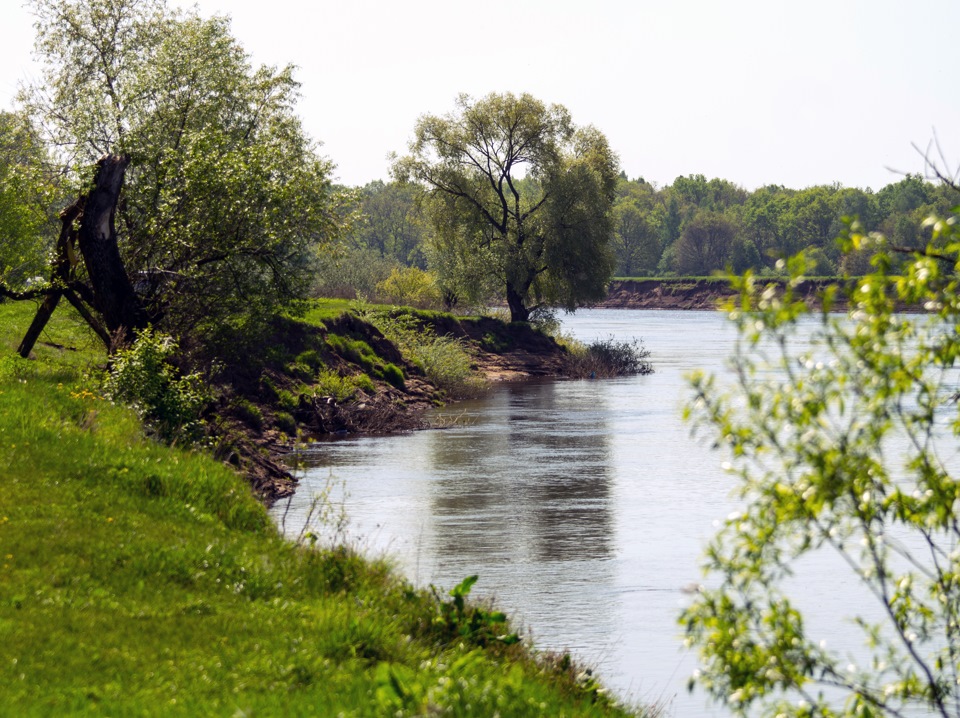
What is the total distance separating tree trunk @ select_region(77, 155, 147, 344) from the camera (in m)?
23.5

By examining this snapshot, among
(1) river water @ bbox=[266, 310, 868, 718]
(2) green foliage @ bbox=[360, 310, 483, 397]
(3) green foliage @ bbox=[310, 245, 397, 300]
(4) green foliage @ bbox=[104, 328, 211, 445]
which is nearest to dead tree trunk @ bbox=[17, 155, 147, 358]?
(4) green foliage @ bbox=[104, 328, 211, 445]

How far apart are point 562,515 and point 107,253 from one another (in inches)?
398

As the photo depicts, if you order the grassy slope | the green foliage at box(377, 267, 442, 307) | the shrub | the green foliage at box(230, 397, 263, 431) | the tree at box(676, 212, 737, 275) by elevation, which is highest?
the tree at box(676, 212, 737, 275)

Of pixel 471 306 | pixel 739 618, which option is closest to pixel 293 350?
pixel 471 306

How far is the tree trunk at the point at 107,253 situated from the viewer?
2353 cm

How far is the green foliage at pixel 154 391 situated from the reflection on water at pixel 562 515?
246 centimetres

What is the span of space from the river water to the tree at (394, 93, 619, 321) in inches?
824

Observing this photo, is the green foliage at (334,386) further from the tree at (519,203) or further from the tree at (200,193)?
the tree at (519,203)

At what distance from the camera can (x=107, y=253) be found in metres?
23.8

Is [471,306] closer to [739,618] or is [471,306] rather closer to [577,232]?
[577,232]

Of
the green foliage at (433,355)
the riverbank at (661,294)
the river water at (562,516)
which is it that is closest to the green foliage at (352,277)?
the green foliage at (433,355)

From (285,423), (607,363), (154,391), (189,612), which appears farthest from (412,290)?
(189,612)

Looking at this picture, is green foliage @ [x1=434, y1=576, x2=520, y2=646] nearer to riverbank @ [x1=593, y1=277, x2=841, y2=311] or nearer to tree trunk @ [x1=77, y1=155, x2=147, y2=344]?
tree trunk @ [x1=77, y1=155, x2=147, y2=344]

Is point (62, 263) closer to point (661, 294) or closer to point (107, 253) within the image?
point (107, 253)
